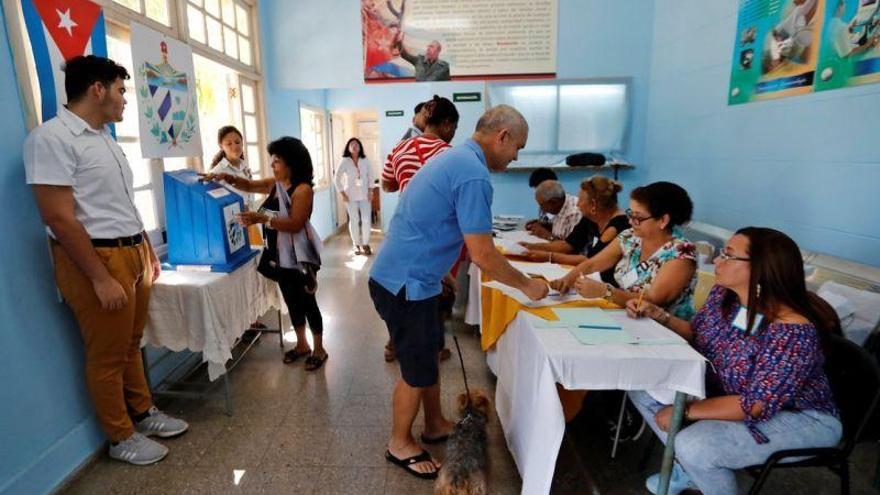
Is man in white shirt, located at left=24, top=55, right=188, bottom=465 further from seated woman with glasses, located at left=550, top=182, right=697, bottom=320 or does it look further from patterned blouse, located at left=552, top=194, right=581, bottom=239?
patterned blouse, located at left=552, top=194, right=581, bottom=239

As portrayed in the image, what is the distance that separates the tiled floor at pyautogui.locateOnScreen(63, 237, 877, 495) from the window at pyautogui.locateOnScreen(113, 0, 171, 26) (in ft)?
7.00

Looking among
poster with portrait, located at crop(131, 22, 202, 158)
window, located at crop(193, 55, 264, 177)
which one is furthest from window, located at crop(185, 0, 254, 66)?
poster with portrait, located at crop(131, 22, 202, 158)

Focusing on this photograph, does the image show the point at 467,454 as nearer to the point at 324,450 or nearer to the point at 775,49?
the point at 324,450

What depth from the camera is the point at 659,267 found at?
1.83 meters

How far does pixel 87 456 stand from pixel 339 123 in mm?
6918

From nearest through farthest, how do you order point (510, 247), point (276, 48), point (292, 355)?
point (510, 247) < point (292, 355) < point (276, 48)

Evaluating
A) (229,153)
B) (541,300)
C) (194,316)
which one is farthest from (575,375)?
(229,153)

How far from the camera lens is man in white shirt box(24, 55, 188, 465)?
165cm

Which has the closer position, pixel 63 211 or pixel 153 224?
pixel 63 211

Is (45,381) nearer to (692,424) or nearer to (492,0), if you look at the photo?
(692,424)

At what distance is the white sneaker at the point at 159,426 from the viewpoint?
2.16 metres

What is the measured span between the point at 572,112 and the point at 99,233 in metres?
3.71

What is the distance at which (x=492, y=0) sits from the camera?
12.2 feet

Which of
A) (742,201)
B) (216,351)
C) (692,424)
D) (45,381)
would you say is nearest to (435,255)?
(692,424)
